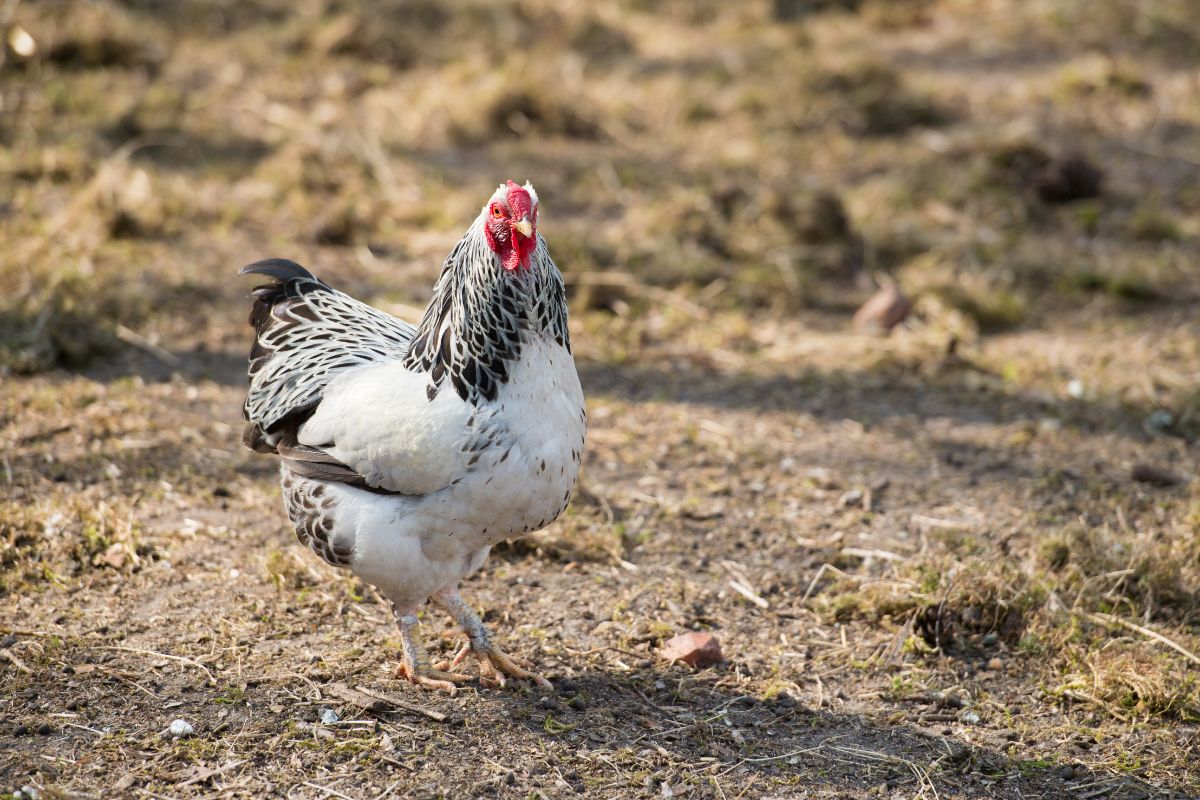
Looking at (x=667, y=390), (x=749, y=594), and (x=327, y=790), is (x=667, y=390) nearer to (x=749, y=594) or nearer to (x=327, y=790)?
(x=749, y=594)

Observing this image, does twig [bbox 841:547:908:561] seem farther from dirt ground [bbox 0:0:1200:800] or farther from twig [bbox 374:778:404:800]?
twig [bbox 374:778:404:800]

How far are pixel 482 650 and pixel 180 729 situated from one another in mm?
955

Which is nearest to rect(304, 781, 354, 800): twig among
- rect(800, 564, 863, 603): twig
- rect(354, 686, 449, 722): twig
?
rect(354, 686, 449, 722): twig

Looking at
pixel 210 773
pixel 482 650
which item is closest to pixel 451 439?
pixel 482 650

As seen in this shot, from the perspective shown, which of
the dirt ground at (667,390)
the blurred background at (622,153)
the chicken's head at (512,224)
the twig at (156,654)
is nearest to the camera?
the chicken's head at (512,224)

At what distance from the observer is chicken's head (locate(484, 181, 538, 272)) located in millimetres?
3383

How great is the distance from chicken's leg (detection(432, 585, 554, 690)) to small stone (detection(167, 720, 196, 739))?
0.84 meters

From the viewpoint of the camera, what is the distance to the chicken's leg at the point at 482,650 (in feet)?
12.5

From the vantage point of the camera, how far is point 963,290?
21.5 ft

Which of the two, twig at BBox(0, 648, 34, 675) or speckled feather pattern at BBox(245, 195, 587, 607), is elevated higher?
speckled feather pattern at BBox(245, 195, 587, 607)

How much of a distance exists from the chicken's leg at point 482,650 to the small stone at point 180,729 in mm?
842

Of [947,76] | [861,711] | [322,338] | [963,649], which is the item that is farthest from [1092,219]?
[322,338]

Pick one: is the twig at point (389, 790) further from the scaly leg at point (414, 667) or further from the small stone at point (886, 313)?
the small stone at point (886, 313)

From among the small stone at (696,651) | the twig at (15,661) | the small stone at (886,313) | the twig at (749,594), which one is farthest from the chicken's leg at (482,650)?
the small stone at (886,313)
